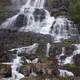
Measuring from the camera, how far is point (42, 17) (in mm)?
35219

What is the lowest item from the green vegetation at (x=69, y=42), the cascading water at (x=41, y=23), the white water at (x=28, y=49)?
the white water at (x=28, y=49)

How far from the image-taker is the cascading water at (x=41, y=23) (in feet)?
108

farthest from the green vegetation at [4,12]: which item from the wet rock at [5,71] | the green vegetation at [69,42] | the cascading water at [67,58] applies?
the wet rock at [5,71]

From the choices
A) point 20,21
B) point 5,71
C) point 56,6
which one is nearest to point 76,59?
point 5,71

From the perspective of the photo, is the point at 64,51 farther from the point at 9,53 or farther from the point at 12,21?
the point at 12,21

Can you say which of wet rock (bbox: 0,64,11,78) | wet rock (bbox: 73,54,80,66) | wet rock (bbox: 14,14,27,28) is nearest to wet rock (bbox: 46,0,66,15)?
wet rock (bbox: 14,14,27,28)

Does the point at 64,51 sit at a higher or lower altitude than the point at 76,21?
lower

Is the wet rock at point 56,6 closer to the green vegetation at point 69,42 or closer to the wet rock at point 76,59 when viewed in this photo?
the green vegetation at point 69,42

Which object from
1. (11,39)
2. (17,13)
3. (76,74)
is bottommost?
(76,74)

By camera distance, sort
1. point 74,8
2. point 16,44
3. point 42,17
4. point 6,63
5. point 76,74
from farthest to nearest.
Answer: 1. point 42,17
2. point 74,8
3. point 16,44
4. point 6,63
5. point 76,74

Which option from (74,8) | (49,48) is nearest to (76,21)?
(74,8)

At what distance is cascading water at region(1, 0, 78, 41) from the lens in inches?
1299

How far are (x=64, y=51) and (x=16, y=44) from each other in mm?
4663

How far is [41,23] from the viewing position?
114 ft
